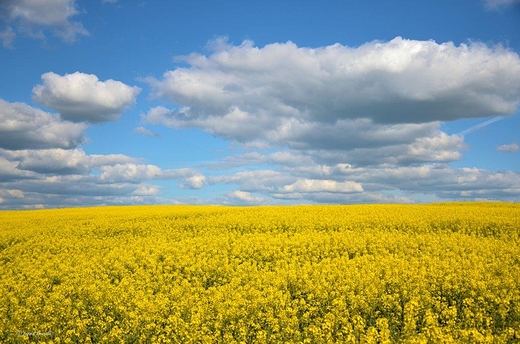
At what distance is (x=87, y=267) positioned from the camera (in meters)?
14.7

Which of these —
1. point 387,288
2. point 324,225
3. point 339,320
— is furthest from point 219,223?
A: point 339,320

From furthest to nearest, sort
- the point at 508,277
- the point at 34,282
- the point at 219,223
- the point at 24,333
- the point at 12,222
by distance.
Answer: the point at 12,222
the point at 219,223
the point at 34,282
the point at 508,277
the point at 24,333

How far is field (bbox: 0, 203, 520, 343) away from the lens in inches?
349

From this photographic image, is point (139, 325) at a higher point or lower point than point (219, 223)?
lower

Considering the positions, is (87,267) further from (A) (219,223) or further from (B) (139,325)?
(A) (219,223)

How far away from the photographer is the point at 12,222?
27609 mm

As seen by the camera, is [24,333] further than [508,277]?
No

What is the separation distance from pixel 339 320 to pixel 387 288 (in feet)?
10.00

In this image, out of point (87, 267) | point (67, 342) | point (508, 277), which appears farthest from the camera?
point (87, 267)

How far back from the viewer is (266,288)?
36.6ft

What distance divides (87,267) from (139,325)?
6.33 meters

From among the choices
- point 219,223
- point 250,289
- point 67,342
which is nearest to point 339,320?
point 250,289

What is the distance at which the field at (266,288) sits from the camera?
8.88m

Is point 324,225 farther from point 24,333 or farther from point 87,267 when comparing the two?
point 24,333
